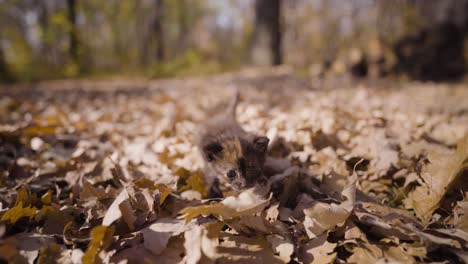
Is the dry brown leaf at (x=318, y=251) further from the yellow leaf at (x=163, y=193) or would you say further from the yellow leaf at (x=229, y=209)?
the yellow leaf at (x=163, y=193)

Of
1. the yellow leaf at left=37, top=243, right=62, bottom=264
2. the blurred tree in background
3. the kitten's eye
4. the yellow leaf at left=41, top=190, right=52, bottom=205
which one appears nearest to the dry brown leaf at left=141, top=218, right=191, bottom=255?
the yellow leaf at left=37, top=243, right=62, bottom=264

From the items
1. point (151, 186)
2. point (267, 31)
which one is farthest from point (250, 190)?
point (267, 31)

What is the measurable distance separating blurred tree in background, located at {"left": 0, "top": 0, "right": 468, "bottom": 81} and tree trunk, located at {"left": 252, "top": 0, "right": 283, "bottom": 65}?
0.09 feet

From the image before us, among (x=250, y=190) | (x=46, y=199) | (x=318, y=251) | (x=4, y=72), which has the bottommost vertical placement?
(x=318, y=251)

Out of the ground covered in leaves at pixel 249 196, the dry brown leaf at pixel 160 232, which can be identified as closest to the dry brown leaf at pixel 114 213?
the ground covered in leaves at pixel 249 196

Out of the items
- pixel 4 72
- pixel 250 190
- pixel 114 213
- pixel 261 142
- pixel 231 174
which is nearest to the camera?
pixel 114 213

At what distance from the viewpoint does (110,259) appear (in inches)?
61.8

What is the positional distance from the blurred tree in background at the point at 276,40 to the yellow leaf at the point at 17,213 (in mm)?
6621

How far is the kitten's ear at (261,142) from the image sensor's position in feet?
8.07

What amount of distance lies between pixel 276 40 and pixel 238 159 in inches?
304

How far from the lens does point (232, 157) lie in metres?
2.71

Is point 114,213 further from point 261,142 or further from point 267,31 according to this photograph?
point 267,31

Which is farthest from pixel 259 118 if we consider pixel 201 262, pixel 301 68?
pixel 301 68

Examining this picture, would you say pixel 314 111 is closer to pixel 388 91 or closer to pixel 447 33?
pixel 388 91
